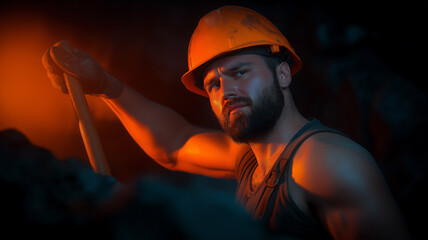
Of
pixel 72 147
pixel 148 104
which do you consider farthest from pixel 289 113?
pixel 72 147

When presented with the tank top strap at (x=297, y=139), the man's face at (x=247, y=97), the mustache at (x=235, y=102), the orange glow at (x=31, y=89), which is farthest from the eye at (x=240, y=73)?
the orange glow at (x=31, y=89)

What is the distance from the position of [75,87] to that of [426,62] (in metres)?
2.05

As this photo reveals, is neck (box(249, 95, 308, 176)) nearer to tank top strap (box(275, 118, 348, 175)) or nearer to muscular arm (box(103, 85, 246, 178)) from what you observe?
tank top strap (box(275, 118, 348, 175))

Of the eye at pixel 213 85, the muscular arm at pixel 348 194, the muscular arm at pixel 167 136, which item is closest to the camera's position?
the muscular arm at pixel 348 194

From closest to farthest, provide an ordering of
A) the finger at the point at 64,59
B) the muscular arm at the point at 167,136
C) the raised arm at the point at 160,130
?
the finger at the point at 64,59, the raised arm at the point at 160,130, the muscular arm at the point at 167,136

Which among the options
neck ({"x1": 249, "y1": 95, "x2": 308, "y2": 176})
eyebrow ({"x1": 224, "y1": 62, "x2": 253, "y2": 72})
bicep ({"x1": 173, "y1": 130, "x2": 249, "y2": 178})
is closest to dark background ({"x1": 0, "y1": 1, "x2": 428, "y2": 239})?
bicep ({"x1": 173, "y1": 130, "x2": 249, "y2": 178})

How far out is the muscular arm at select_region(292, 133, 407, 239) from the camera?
1.08 meters

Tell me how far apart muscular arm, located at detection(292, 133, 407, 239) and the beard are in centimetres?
29

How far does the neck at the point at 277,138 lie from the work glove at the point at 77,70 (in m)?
0.91

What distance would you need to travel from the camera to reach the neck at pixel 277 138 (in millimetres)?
1486

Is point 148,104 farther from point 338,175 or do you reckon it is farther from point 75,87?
point 338,175

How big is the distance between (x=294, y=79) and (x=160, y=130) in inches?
44.5

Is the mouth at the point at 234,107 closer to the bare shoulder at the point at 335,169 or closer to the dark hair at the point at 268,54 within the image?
the dark hair at the point at 268,54

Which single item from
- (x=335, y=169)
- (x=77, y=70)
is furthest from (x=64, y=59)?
(x=335, y=169)
